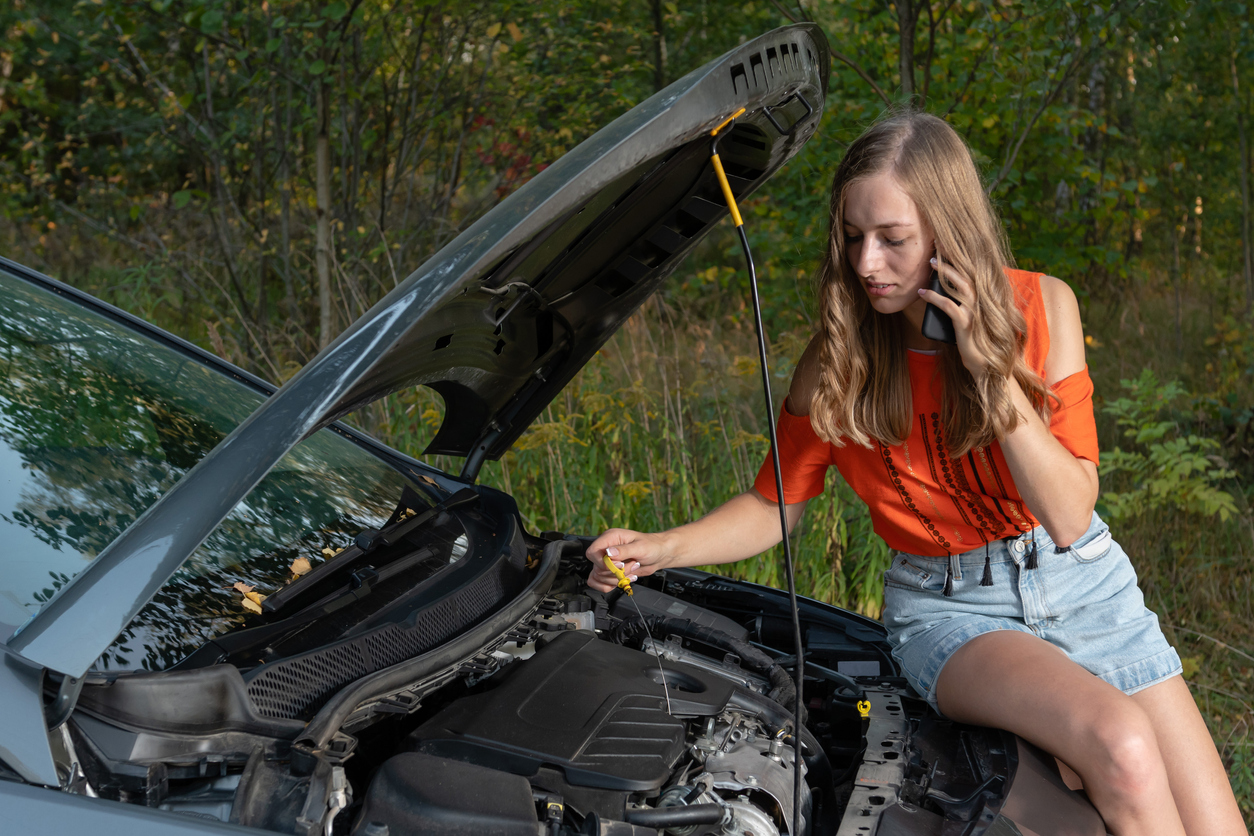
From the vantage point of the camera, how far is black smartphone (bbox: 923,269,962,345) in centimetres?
181

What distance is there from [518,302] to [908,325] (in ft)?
2.78

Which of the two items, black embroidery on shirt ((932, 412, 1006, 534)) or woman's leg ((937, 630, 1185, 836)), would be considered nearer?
woman's leg ((937, 630, 1185, 836))

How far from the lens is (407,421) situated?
4355mm

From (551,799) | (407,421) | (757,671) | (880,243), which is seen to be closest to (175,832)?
(551,799)

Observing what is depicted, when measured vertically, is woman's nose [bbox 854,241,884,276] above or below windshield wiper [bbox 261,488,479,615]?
above

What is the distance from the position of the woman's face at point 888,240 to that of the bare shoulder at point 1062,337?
28 centimetres

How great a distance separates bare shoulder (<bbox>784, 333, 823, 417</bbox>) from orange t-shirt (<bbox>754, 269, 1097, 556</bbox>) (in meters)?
0.13

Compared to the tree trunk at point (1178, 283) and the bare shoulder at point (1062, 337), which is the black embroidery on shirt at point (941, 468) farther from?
the tree trunk at point (1178, 283)

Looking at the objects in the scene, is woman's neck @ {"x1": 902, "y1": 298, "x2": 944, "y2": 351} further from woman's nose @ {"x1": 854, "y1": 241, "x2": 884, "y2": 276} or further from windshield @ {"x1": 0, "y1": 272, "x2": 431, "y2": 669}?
windshield @ {"x1": 0, "y1": 272, "x2": 431, "y2": 669}

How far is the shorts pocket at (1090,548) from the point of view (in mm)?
1976

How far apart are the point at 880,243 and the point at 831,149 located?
293 centimetres

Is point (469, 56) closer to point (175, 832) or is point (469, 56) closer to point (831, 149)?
point (831, 149)

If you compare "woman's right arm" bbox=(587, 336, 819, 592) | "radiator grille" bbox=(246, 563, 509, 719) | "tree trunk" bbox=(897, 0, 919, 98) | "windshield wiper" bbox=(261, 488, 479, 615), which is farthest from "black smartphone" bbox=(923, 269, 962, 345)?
"tree trunk" bbox=(897, 0, 919, 98)

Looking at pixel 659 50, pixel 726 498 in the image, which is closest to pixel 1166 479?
pixel 726 498
